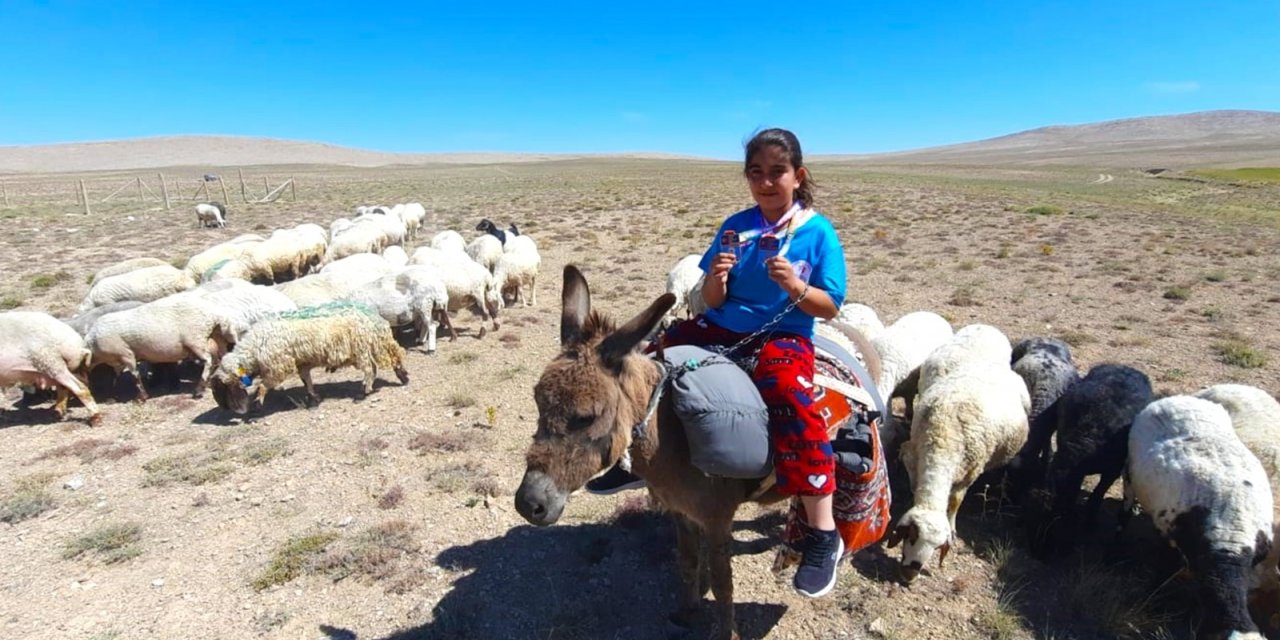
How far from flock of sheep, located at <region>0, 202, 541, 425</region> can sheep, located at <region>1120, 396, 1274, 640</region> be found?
8321mm

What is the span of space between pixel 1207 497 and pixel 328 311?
9111 mm

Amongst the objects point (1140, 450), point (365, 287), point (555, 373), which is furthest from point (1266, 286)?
point (365, 287)

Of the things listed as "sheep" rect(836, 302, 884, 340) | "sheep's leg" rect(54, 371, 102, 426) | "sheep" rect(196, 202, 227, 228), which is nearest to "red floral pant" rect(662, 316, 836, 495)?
"sheep" rect(836, 302, 884, 340)

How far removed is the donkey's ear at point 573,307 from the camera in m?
2.72

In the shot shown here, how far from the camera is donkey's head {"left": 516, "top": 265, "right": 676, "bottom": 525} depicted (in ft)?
8.35

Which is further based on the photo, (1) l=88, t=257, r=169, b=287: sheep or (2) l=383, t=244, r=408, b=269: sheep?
(2) l=383, t=244, r=408, b=269: sheep

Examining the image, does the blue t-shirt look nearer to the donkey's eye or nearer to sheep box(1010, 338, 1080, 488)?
the donkey's eye

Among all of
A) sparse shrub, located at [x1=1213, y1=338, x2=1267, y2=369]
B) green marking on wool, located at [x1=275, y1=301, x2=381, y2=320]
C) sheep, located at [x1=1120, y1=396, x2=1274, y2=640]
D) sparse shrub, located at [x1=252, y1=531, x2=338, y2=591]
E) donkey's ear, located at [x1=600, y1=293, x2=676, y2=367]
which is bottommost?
sparse shrub, located at [x1=252, y1=531, x2=338, y2=591]

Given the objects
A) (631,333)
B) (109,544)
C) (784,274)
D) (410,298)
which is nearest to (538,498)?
(631,333)

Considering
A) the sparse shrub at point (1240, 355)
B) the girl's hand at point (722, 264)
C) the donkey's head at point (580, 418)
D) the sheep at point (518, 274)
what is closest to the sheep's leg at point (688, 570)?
the donkey's head at point (580, 418)

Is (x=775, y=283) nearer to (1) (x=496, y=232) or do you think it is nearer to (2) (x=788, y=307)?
(2) (x=788, y=307)

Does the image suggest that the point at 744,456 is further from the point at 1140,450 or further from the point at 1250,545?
the point at 1140,450

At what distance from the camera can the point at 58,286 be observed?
1359cm

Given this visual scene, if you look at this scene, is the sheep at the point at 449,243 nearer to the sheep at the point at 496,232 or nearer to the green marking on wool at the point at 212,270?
the sheep at the point at 496,232
